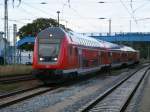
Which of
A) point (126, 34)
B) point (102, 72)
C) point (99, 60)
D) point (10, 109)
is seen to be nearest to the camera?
point (10, 109)

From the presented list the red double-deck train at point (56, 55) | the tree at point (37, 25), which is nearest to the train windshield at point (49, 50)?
the red double-deck train at point (56, 55)

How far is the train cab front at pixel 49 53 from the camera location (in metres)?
26.5

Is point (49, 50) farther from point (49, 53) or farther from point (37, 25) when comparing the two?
point (37, 25)

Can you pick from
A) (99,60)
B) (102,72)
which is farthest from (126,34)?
(99,60)

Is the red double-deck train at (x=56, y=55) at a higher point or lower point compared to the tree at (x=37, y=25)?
lower

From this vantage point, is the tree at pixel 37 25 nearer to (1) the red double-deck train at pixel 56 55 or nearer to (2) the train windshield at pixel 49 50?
(1) the red double-deck train at pixel 56 55

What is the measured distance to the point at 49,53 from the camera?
26906 millimetres

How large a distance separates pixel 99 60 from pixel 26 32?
8426 cm

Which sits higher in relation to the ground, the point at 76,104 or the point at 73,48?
the point at 73,48

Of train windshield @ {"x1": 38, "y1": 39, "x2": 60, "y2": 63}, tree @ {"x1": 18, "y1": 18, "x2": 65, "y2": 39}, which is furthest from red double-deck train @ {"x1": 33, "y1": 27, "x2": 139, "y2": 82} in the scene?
tree @ {"x1": 18, "y1": 18, "x2": 65, "y2": 39}

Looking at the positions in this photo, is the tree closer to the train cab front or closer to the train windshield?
the train cab front

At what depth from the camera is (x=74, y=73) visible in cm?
2973

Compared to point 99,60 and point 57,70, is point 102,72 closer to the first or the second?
point 99,60

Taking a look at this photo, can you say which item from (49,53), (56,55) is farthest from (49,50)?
(56,55)
